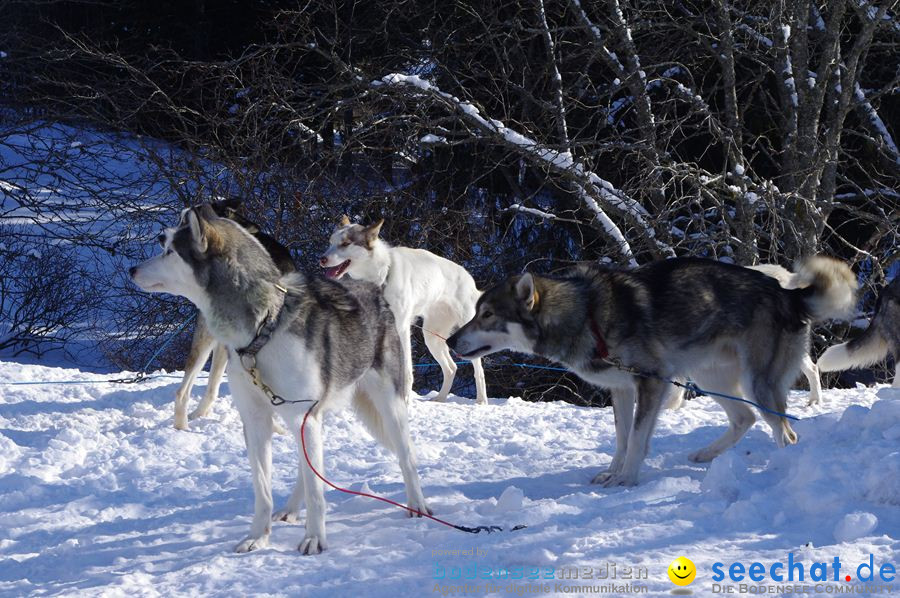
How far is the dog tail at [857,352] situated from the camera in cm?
734

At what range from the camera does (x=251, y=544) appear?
4.48 m

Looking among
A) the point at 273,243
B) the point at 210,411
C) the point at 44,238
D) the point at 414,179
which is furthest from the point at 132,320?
the point at 273,243

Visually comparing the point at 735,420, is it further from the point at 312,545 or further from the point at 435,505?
the point at 312,545

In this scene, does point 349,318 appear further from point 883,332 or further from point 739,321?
point 883,332

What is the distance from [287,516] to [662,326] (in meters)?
2.48

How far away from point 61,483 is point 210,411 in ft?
5.83

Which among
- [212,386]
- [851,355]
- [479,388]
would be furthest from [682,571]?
[479,388]

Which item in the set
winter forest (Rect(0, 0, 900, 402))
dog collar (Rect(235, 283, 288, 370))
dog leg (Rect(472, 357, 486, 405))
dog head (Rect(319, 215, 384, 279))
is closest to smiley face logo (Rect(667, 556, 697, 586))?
dog collar (Rect(235, 283, 288, 370))

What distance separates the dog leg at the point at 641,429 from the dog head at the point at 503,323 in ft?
2.44

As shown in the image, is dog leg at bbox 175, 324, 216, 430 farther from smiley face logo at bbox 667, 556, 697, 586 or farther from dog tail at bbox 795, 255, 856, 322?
smiley face logo at bbox 667, 556, 697, 586

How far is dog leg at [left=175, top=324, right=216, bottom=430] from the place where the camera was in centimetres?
712

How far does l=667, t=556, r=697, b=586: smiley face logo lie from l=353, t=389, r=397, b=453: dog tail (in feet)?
5.97

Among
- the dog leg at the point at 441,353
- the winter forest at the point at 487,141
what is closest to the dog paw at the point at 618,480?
the dog leg at the point at 441,353

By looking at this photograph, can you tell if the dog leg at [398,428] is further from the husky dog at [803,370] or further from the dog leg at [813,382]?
the dog leg at [813,382]
